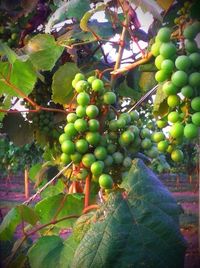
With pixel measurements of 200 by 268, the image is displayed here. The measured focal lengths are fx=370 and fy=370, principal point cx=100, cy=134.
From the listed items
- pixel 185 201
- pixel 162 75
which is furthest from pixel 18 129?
pixel 185 201

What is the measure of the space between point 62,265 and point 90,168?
0.28 meters

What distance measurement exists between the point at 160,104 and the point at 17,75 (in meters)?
0.47

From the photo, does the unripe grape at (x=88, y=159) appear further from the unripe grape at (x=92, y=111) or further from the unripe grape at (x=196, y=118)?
the unripe grape at (x=196, y=118)

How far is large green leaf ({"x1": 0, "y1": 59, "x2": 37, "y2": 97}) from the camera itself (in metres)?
1.09

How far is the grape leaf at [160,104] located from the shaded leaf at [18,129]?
3.13 ft

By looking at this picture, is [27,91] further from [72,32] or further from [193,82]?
[193,82]

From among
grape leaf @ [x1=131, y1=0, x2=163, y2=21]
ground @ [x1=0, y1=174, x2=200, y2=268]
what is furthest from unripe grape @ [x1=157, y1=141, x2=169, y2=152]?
ground @ [x1=0, y1=174, x2=200, y2=268]

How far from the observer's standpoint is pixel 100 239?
84 cm

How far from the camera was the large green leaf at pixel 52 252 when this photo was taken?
1021mm

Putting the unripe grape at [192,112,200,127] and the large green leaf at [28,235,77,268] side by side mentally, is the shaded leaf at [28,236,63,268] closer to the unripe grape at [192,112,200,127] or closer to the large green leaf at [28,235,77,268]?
the large green leaf at [28,235,77,268]

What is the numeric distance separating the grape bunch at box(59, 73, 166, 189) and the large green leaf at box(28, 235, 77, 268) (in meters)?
0.20

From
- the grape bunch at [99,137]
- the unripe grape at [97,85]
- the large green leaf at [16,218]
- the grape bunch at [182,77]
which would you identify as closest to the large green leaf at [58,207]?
the large green leaf at [16,218]

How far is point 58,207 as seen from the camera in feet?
3.94

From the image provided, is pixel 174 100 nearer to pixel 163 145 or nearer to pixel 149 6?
pixel 163 145
